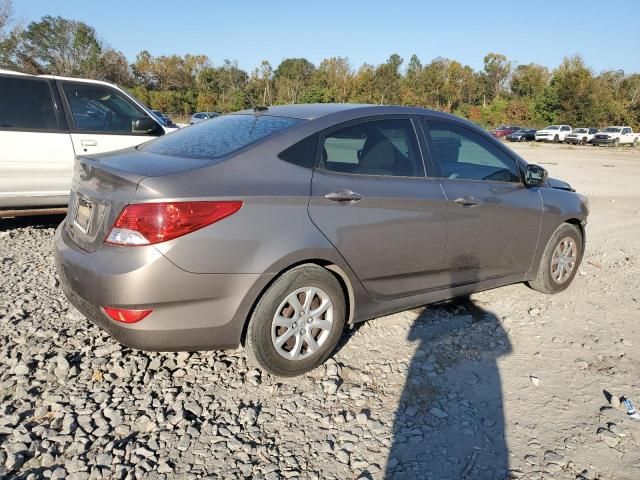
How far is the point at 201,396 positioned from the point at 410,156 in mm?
2139

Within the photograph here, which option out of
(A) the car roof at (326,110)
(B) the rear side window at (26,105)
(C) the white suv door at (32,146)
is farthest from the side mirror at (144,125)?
(A) the car roof at (326,110)

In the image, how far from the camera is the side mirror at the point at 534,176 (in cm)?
432

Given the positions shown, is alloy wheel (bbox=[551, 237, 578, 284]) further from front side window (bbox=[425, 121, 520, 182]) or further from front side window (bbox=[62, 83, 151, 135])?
front side window (bbox=[62, 83, 151, 135])

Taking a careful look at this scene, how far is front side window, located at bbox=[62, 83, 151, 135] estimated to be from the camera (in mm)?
6004

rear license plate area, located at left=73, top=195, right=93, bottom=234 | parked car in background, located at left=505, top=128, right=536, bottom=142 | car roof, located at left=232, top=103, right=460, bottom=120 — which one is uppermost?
parked car in background, located at left=505, top=128, right=536, bottom=142

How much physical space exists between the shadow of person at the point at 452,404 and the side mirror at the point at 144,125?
13.4ft

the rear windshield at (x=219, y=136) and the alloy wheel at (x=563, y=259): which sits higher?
the rear windshield at (x=219, y=136)

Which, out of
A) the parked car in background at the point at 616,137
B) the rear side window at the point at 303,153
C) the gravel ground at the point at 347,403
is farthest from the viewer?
the parked car in background at the point at 616,137

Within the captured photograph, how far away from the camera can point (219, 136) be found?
3.34 m

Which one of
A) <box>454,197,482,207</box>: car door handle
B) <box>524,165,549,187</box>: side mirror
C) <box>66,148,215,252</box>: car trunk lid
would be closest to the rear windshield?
<box>66,148,215,252</box>: car trunk lid

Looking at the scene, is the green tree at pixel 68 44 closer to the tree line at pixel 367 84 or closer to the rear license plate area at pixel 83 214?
the tree line at pixel 367 84

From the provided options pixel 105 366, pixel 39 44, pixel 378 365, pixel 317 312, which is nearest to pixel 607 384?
pixel 378 365

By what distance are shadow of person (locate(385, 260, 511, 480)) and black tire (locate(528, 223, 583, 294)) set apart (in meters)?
→ 0.83

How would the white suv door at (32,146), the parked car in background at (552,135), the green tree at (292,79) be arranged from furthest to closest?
the green tree at (292,79), the parked car in background at (552,135), the white suv door at (32,146)
